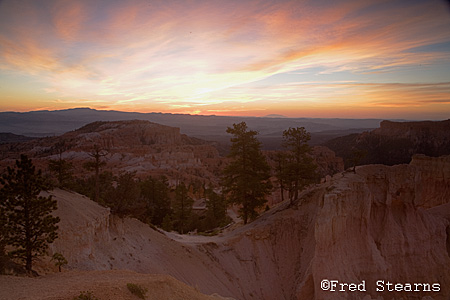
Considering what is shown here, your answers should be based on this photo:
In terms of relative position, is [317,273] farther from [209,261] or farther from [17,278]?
[17,278]

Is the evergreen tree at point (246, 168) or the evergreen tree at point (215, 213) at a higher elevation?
the evergreen tree at point (246, 168)

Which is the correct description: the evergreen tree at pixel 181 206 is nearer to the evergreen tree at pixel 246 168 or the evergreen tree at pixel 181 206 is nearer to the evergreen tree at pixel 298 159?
the evergreen tree at pixel 246 168

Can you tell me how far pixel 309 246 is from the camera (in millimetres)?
16109

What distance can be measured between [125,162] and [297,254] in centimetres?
6234

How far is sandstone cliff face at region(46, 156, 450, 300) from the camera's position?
1241cm

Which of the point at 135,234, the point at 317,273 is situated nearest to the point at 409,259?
the point at 317,273

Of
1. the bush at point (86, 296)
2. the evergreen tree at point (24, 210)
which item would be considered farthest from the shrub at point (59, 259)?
the bush at point (86, 296)

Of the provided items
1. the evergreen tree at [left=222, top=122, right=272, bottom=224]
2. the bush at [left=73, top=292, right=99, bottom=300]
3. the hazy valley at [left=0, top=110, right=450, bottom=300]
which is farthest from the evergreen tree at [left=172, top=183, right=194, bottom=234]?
the bush at [left=73, top=292, right=99, bottom=300]

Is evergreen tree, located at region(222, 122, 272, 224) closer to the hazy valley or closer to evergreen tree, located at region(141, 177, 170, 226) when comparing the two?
the hazy valley

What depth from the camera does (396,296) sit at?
13.0m

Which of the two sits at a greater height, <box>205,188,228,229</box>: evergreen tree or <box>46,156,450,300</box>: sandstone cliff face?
<box>46,156,450,300</box>: sandstone cliff face

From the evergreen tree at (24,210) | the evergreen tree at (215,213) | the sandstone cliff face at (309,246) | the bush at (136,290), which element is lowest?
the evergreen tree at (215,213)

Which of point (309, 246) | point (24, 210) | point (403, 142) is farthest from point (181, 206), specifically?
point (403, 142)

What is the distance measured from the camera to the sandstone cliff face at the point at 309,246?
40.7ft
